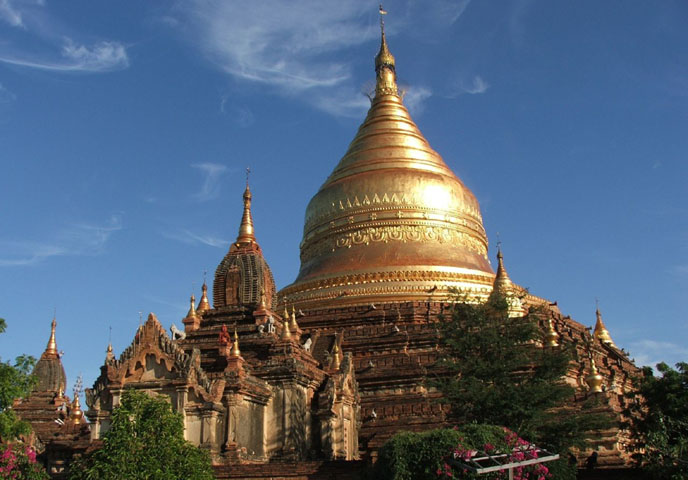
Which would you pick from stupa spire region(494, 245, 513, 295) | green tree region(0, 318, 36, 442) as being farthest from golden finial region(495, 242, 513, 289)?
green tree region(0, 318, 36, 442)

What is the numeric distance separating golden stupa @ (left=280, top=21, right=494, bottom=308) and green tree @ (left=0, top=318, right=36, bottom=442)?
62.0 feet

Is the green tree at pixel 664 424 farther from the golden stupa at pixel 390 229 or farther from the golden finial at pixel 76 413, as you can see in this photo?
the golden finial at pixel 76 413

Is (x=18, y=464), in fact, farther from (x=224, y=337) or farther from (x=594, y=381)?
(x=594, y=381)

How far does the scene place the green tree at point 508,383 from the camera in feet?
66.9

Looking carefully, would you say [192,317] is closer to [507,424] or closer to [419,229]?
[419,229]

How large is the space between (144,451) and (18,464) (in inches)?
122

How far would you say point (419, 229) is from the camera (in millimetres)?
40625

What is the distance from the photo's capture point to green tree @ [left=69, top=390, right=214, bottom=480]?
17.5 meters

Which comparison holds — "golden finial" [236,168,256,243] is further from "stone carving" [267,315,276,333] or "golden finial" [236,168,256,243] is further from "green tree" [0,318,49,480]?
"green tree" [0,318,49,480]

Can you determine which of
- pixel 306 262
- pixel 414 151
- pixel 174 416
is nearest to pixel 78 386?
pixel 306 262

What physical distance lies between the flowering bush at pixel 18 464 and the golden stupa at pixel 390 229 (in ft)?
64.2

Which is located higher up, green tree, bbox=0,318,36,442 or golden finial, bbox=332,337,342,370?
golden finial, bbox=332,337,342,370

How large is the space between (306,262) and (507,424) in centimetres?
2345

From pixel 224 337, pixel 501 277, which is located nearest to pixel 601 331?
pixel 501 277
